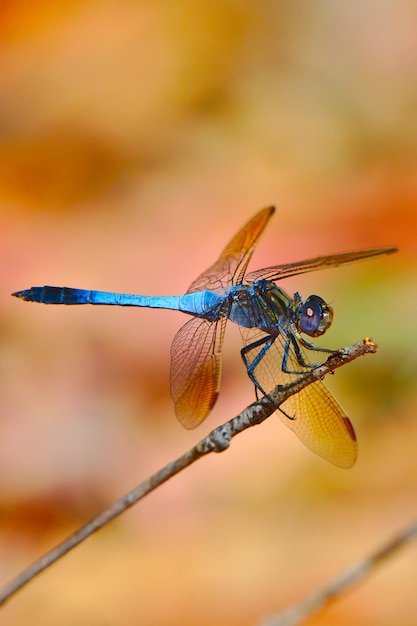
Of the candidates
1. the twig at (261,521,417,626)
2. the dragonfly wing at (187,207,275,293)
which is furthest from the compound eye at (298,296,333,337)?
the twig at (261,521,417,626)

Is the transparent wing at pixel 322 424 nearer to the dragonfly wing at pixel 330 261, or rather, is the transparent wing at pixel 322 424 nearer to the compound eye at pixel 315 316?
the compound eye at pixel 315 316

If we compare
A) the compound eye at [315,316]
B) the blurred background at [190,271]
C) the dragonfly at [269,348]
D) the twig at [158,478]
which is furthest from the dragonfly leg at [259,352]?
the blurred background at [190,271]

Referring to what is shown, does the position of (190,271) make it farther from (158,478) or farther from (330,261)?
(158,478)

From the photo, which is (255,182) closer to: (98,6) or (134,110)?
(134,110)

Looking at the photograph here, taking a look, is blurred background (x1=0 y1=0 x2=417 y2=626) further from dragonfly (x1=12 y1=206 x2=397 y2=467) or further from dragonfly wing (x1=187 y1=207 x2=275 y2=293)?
dragonfly (x1=12 y1=206 x2=397 y2=467)

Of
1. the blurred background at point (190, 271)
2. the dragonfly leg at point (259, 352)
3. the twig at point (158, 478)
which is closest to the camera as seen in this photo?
the twig at point (158, 478)

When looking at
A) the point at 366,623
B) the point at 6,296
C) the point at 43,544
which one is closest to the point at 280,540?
the point at 366,623
